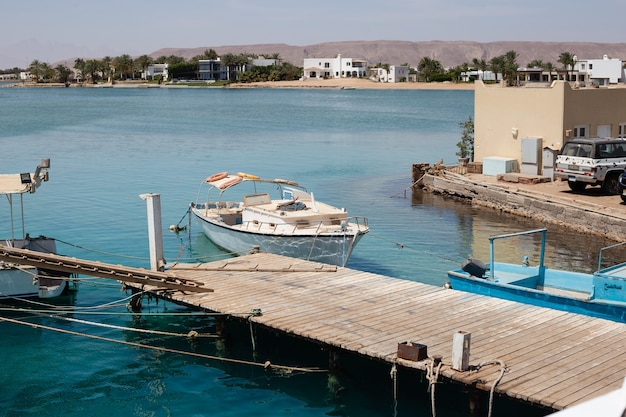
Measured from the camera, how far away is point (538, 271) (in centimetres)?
1989

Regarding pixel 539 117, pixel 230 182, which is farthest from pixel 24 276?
pixel 539 117

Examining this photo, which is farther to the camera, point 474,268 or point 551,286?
point 551,286

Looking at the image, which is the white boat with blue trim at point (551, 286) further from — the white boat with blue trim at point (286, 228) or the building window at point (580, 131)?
the building window at point (580, 131)

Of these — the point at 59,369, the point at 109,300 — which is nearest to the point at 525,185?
the point at 109,300

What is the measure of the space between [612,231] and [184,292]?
55.6ft

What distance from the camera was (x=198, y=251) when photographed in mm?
29125

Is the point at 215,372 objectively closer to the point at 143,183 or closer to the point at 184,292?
the point at 184,292

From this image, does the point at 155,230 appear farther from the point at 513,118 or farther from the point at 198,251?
the point at 513,118

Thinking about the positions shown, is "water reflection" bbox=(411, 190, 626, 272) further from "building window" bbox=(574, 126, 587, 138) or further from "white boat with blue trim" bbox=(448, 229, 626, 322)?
"white boat with blue trim" bbox=(448, 229, 626, 322)

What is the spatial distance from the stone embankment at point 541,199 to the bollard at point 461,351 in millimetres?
17056

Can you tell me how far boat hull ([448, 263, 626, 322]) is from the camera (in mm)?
16844

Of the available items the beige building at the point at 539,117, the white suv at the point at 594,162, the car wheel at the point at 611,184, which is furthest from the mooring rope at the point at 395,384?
the beige building at the point at 539,117

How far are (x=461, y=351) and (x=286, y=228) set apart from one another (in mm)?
12115

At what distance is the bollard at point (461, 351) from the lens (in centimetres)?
1291
